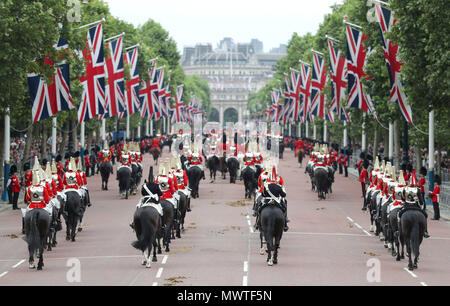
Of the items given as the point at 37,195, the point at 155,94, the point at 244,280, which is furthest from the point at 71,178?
the point at 155,94

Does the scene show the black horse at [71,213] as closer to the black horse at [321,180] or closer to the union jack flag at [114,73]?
the black horse at [321,180]

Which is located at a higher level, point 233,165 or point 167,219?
point 233,165

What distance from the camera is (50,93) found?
39.6m

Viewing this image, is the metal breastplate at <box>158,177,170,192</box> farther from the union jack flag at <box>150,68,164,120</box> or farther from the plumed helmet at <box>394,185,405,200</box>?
the union jack flag at <box>150,68,164,120</box>

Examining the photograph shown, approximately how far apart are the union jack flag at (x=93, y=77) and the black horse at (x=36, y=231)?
74.9 ft

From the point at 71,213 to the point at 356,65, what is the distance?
2252cm

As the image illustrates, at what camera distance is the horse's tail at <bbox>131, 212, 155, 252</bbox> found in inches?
901

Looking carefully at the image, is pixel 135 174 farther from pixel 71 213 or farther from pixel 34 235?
pixel 34 235

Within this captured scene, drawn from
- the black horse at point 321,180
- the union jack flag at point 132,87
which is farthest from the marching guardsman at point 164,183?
the union jack flag at point 132,87

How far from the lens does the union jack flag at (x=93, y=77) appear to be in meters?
45.8

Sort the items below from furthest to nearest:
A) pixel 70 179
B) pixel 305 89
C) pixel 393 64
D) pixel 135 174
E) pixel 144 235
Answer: pixel 305 89 → pixel 135 174 → pixel 393 64 → pixel 70 179 → pixel 144 235

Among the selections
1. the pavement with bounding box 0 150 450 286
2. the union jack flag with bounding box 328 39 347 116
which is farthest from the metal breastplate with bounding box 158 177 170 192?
the union jack flag with bounding box 328 39 347 116

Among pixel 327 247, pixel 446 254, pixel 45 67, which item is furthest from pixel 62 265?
pixel 45 67

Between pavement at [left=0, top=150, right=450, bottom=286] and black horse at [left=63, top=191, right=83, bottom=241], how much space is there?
493 mm
